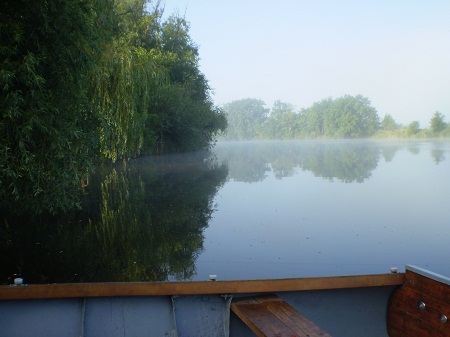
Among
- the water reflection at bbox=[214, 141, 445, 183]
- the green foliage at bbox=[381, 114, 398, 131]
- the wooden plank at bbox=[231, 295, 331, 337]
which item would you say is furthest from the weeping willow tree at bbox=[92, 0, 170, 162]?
the green foliage at bbox=[381, 114, 398, 131]

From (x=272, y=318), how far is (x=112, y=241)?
6582 millimetres

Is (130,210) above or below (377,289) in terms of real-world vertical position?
below

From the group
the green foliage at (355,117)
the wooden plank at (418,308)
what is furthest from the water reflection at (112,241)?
the green foliage at (355,117)

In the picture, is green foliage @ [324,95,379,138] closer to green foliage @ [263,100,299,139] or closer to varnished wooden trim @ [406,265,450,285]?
green foliage @ [263,100,299,139]

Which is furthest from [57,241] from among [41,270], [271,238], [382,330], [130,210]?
[382,330]

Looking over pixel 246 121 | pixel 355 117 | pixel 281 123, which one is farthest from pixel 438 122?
pixel 246 121

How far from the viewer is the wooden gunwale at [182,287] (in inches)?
120

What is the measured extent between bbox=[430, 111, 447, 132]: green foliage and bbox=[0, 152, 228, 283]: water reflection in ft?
306

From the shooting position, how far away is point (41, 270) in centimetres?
679

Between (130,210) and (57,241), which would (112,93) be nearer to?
(130,210)

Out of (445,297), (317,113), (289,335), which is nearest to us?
(289,335)

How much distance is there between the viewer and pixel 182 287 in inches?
120

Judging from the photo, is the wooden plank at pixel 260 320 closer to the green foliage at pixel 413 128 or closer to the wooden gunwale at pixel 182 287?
the wooden gunwale at pixel 182 287

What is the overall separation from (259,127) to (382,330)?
165 metres
